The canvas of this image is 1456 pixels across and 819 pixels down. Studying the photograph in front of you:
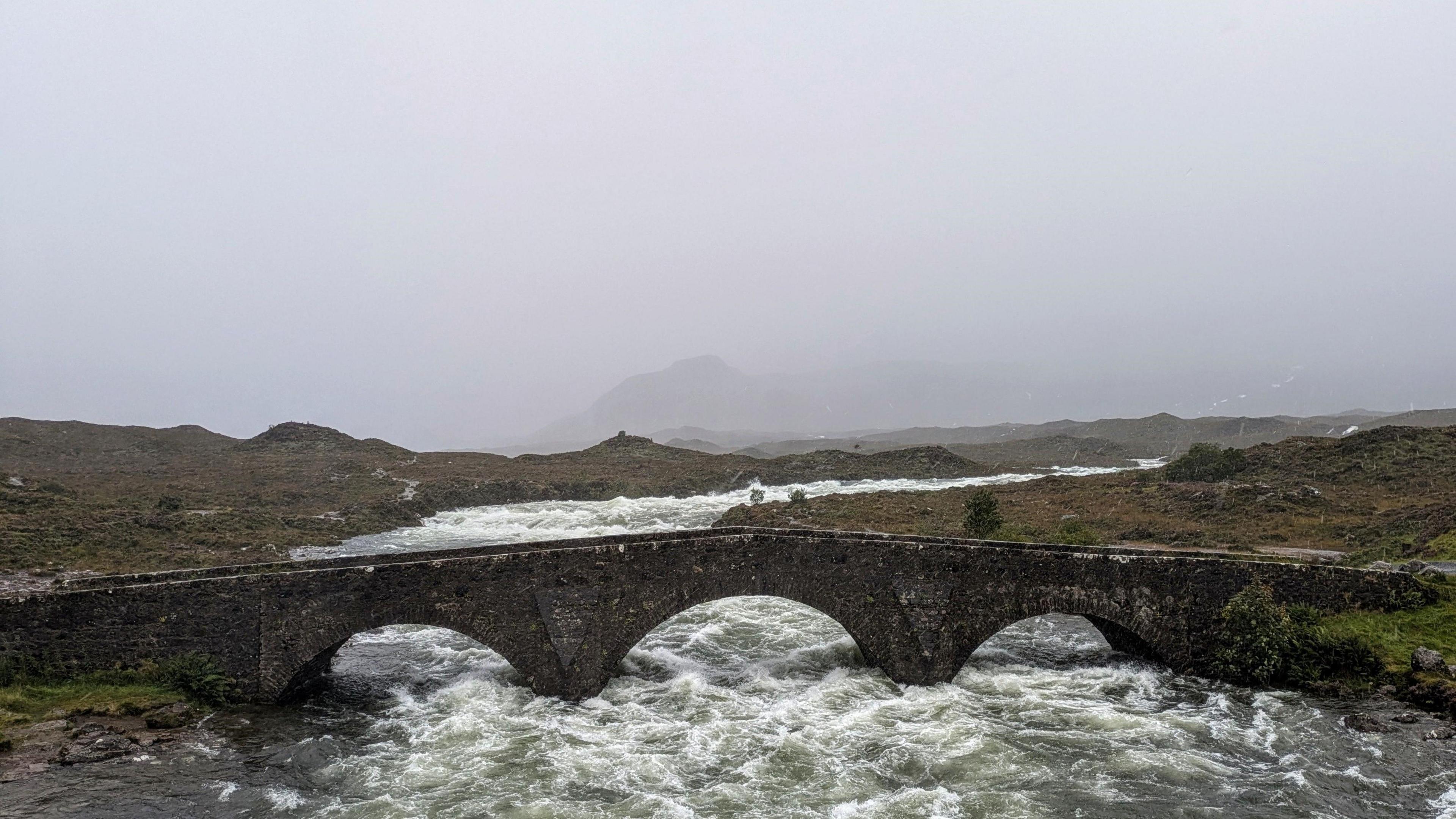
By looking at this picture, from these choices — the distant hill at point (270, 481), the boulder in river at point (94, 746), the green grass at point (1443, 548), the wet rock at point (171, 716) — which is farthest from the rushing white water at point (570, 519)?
the green grass at point (1443, 548)

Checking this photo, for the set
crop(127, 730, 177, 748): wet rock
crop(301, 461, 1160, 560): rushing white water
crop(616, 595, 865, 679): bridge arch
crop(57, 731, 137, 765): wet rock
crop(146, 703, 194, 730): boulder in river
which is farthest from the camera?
crop(301, 461, 1160, 560): rushing white water

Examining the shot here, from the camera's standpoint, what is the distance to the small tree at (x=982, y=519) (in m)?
29.4

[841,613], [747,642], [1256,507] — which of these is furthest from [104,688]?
[1256,507]

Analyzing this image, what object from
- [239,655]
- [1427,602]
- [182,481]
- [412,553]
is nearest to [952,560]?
[1427,602]

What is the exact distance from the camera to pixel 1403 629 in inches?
691

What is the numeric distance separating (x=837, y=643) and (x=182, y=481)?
52169 mm

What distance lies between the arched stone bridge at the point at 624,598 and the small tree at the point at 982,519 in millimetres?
9153

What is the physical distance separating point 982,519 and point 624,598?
16.8m

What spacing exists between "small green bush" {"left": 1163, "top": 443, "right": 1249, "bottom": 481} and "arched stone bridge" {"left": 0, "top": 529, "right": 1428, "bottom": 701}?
3260 cm

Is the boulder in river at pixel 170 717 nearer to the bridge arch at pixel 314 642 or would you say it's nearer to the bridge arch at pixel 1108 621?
the bridge arch at pixel 314 642

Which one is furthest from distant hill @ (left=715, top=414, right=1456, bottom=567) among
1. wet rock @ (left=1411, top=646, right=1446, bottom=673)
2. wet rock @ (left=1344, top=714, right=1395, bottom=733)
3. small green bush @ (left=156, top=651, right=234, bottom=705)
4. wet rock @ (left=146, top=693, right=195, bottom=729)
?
wet rock @ (left=146, top=693, right=195, bottom=729)

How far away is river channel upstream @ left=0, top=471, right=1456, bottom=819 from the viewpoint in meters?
13.5

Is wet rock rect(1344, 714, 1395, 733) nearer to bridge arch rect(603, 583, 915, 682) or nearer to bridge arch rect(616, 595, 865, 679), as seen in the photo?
bridge arch rect(603, 583, 915, 682)

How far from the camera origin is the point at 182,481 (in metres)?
52.2
